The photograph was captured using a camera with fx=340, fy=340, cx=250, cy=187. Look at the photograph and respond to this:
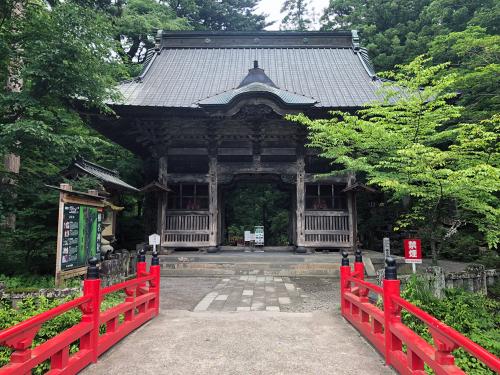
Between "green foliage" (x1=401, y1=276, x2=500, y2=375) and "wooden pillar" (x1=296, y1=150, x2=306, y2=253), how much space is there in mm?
5606

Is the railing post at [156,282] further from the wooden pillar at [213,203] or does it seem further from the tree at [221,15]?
the tree at [221,15]

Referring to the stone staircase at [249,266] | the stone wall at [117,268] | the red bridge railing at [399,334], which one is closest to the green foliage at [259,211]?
the stone staircase at [249,266]

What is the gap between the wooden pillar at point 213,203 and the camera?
12.0m

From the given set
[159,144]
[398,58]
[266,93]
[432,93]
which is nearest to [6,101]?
[159,144]

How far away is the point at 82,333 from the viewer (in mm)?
3436

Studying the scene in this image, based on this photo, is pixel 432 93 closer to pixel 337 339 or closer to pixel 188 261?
pixel 337 339

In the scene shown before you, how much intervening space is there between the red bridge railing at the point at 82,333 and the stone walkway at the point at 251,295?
1500mm

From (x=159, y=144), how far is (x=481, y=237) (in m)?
12.6

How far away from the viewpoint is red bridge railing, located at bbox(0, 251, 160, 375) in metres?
2.50

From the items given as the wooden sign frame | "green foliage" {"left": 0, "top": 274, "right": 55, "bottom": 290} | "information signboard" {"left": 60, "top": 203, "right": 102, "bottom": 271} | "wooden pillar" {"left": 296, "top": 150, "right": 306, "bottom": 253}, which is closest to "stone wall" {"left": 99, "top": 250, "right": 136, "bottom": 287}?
"information signboard" {"left": 60, "top": 203, "right": 102, "bottom": 271}

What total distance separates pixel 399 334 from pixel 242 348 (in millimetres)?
1756

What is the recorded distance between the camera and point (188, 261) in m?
10.8

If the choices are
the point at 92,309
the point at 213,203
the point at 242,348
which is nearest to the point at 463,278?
the point at 242,348

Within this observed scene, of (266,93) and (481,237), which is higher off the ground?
(266,93)
